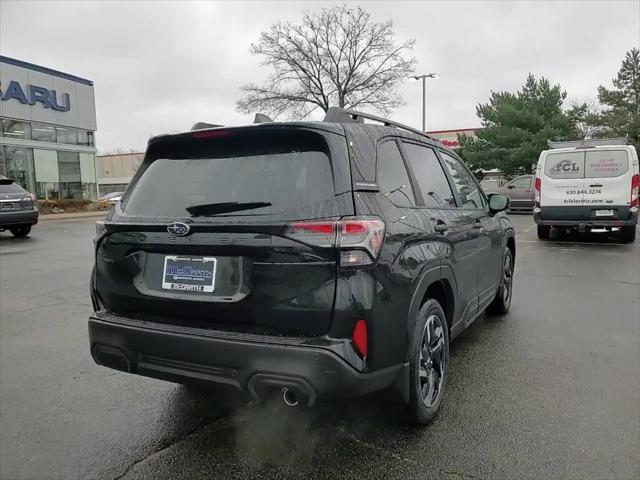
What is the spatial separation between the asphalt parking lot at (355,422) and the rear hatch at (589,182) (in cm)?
664

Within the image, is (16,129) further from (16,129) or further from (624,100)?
(624,100)

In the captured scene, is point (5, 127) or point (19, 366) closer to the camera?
point (19, 366)

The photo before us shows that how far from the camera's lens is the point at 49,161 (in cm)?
2775

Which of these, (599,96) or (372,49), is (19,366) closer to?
(372,49)

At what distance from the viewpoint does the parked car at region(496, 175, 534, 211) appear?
20156 millimetres

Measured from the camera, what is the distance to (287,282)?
235 cm

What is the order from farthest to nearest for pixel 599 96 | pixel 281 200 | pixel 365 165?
pixel 599 96 < pixel 365 165 < pixel 281 200

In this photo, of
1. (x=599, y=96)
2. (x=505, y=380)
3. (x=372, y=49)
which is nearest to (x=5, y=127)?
(x=372, y=49)

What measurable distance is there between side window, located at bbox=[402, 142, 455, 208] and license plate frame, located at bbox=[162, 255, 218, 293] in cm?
150

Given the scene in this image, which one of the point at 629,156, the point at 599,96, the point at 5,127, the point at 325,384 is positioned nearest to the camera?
the point at 325,384

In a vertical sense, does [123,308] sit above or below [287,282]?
below

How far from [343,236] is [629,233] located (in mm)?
11097

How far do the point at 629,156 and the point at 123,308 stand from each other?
11.2m

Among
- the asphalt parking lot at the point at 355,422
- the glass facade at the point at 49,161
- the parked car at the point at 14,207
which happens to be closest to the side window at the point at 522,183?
the asphalt parking lot at the point at 355,422
